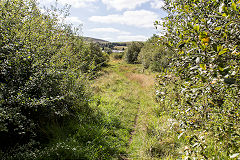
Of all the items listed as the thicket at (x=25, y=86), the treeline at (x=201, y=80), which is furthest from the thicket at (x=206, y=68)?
the thicket at (x=25, y=86)

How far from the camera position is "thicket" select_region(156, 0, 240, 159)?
A: 1468mm

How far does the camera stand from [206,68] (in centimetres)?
167

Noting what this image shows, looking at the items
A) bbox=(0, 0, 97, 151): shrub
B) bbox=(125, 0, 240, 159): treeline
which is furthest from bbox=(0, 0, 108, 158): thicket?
bbox=(125, 0, 240, 159): treeline

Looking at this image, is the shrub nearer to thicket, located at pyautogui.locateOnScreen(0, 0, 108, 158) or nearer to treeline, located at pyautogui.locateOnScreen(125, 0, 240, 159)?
thicket, located at pyautogui.locateOnScreen(0, 0, 108, 158)

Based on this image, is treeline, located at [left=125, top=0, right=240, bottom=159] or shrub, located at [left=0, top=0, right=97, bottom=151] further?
shrub, located at [left=0, top=0, right=97, bottom=151]

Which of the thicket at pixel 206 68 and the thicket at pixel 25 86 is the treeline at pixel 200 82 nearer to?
the thicket at pixel 206 68

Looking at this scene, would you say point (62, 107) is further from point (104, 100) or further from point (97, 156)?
point (104, 100)

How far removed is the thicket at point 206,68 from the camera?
1468 millimetres

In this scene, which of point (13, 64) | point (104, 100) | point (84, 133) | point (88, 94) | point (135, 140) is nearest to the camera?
point (13, 64)

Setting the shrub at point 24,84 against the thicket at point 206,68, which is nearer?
the thicket at point 206,68

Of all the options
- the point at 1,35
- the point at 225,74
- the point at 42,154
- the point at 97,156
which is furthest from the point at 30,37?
the point at 225,74

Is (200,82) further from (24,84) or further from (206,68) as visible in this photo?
(24,84)

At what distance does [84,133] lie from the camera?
5410mm

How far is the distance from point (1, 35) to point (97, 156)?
4.96m
